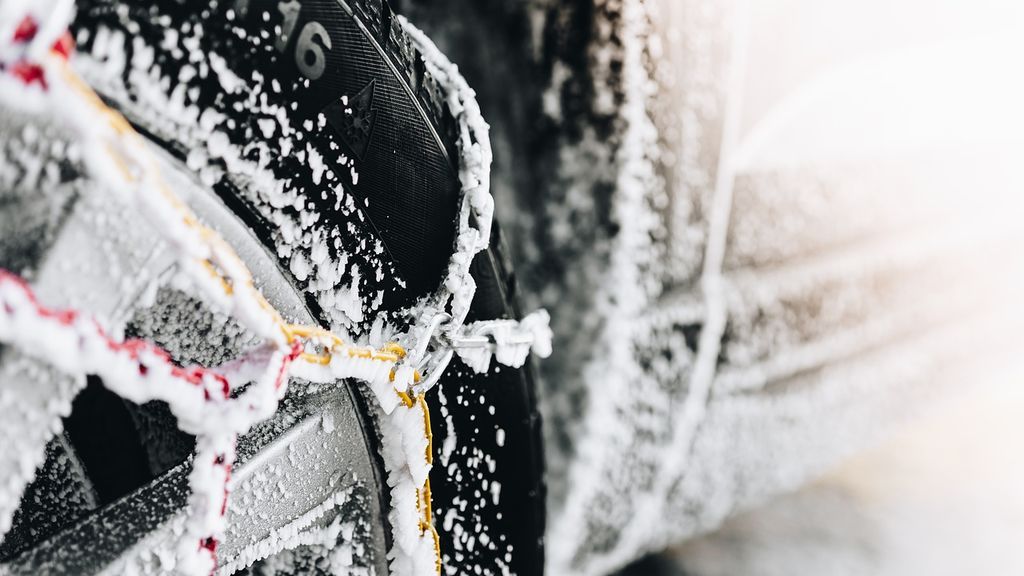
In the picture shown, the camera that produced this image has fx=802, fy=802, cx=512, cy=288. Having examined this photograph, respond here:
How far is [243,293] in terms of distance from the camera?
475mm

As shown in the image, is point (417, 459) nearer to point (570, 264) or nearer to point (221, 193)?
point (221, 193)

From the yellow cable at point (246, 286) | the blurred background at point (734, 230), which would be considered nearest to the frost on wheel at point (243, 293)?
the yellow cable at point (246, 286)

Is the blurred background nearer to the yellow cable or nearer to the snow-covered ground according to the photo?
the snow-covered ground

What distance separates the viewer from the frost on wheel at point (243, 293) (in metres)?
0.43

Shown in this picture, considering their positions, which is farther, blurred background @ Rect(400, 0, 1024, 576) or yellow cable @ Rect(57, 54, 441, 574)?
blurred background @ Rect(400, 0, 1024, 576)

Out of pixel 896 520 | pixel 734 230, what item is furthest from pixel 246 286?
pixel 896 520

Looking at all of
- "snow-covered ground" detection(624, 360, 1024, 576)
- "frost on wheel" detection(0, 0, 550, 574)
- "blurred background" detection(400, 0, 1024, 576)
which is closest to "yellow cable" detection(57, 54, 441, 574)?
"frost on wheel" detection(0, 0, 550, 574)

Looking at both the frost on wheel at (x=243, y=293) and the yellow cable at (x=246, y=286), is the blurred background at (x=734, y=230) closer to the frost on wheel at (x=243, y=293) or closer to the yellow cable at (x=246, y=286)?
the frost on wheel at (x=243, y=293)

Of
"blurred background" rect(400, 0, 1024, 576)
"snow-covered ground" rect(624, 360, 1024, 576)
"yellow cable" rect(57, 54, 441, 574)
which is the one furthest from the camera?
"snow-covered ground" rect(624, 360, 1024, 576)

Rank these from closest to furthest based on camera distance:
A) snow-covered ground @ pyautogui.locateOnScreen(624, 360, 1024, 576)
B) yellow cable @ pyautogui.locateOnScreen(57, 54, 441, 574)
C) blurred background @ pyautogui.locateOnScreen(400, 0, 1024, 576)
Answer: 1. yellow cable @ pyautogui.locateOnScreen(57, 54, 441, 574)
2. blurred background @ pyautogui.locateOnScreen(400, 0, 1024, 576)
3. snow-covered ground @ pyautogui.locateOnScreen(624, 360, 1024, 576)

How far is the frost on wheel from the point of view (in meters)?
0.43

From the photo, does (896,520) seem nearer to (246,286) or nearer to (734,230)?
(734,230)

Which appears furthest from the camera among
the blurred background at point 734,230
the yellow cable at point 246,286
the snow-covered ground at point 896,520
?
the snow-covered ground at point 896,520

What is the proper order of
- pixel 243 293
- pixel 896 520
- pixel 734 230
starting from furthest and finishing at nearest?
pixel 896 520 < pixel 734 230 < pixel 243 293
